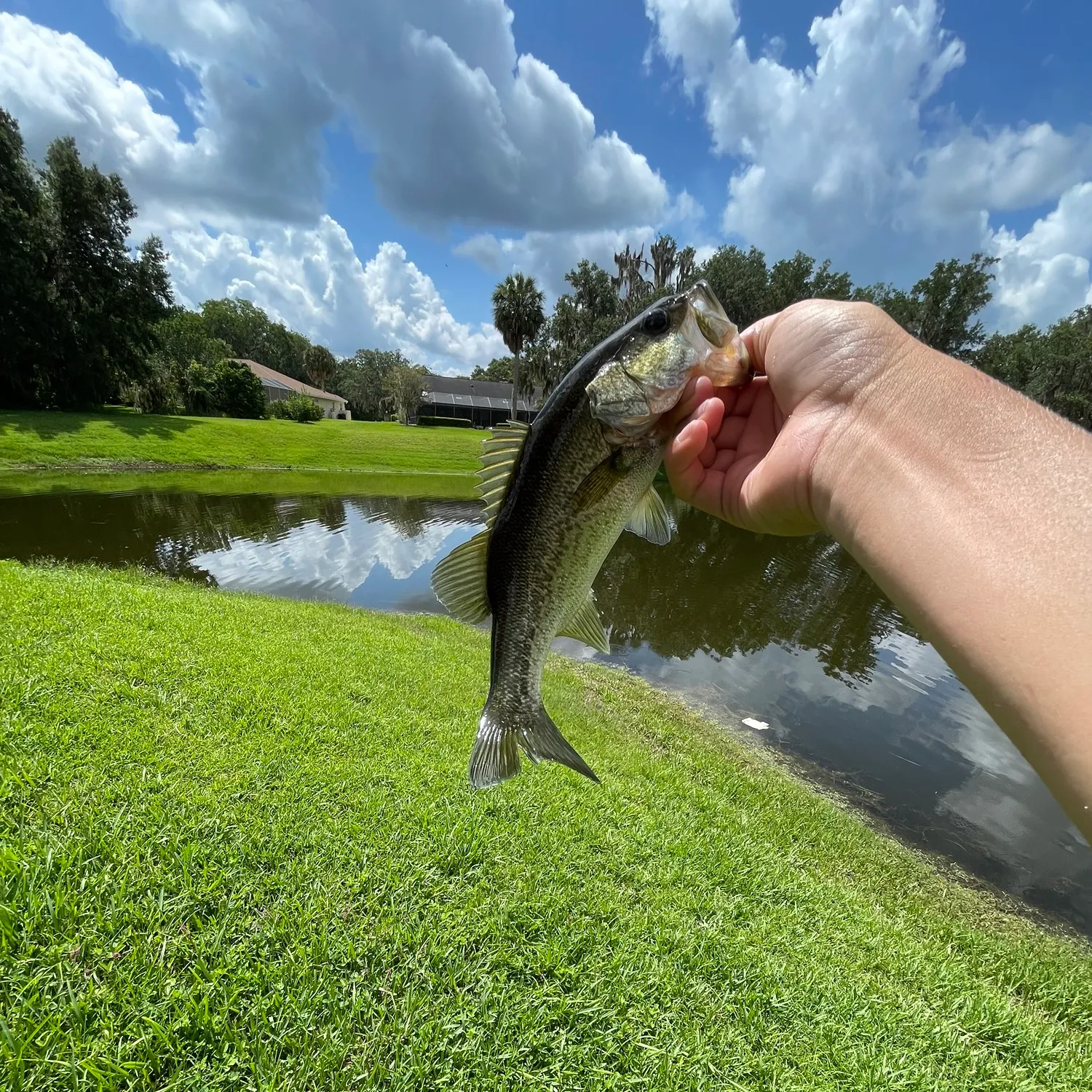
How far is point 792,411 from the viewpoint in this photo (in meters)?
2.21

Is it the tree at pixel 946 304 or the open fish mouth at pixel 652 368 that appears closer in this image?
the open fish mouth at pixel 652 368

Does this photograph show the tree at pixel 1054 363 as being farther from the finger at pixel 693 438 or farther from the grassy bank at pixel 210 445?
the finger at pixel 693 438

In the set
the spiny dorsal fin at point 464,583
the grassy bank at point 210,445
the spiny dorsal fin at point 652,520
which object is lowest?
the grassy bank at point 210,445

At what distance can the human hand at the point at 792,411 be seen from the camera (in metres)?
1.95

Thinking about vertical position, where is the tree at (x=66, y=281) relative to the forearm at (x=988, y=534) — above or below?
above

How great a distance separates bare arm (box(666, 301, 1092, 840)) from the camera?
1.24 meters

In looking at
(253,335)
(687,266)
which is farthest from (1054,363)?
(253,335)

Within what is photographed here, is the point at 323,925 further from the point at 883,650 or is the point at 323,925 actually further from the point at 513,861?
the point at 883,650

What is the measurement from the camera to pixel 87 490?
63.0ft

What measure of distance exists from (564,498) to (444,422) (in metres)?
68.8

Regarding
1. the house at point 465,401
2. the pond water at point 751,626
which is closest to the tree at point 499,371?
the house at point 465,401

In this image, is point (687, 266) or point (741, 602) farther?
point (687, 266)

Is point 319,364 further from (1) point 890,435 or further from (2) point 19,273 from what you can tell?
(1) point 890,435

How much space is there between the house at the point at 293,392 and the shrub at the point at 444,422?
8.71 m
